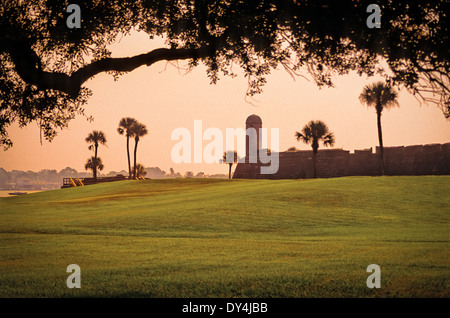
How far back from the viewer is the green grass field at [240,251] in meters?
8.84

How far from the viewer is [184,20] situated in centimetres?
1431

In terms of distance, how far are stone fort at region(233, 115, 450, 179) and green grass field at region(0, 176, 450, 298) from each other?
39.5 meters

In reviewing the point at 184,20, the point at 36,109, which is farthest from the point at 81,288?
the point at 184,20

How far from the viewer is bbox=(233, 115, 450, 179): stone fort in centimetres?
6725

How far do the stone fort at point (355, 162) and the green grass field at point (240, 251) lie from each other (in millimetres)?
39541

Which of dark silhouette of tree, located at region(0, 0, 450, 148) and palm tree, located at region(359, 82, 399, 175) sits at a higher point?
palm tree, located at region(359, 82, 399, 175)

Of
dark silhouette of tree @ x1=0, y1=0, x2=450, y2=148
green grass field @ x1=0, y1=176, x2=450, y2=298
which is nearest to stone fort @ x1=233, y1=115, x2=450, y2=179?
green grass field @ x1=0, y1=176, x2=450, y2=298

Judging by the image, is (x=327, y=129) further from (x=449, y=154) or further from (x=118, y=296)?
(x=118, y=296)

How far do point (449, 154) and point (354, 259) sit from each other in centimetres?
6177

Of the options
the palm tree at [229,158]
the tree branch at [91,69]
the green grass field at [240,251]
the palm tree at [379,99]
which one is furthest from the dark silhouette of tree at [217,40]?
the palm tree at [229,158]

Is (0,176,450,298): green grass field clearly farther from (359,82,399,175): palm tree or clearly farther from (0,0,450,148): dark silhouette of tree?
(359,82,399,175): palm tree

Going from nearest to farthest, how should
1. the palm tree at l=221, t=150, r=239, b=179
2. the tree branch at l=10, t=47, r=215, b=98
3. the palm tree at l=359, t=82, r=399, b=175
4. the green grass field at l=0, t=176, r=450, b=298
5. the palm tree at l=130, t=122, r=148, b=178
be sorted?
the green grass field at l=0, t=176, r=450, b=298
the tree branch at l=10, t=47, r=215, b=98
the palm tree at l=359, t=82, r=399, b=175
the palm tree at l=130, t=122, r=148, b=178
the palm tree at l=221, t=150, r=239, b=179

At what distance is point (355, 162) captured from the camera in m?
74.7

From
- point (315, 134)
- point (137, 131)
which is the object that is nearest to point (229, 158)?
point (137, 131)
